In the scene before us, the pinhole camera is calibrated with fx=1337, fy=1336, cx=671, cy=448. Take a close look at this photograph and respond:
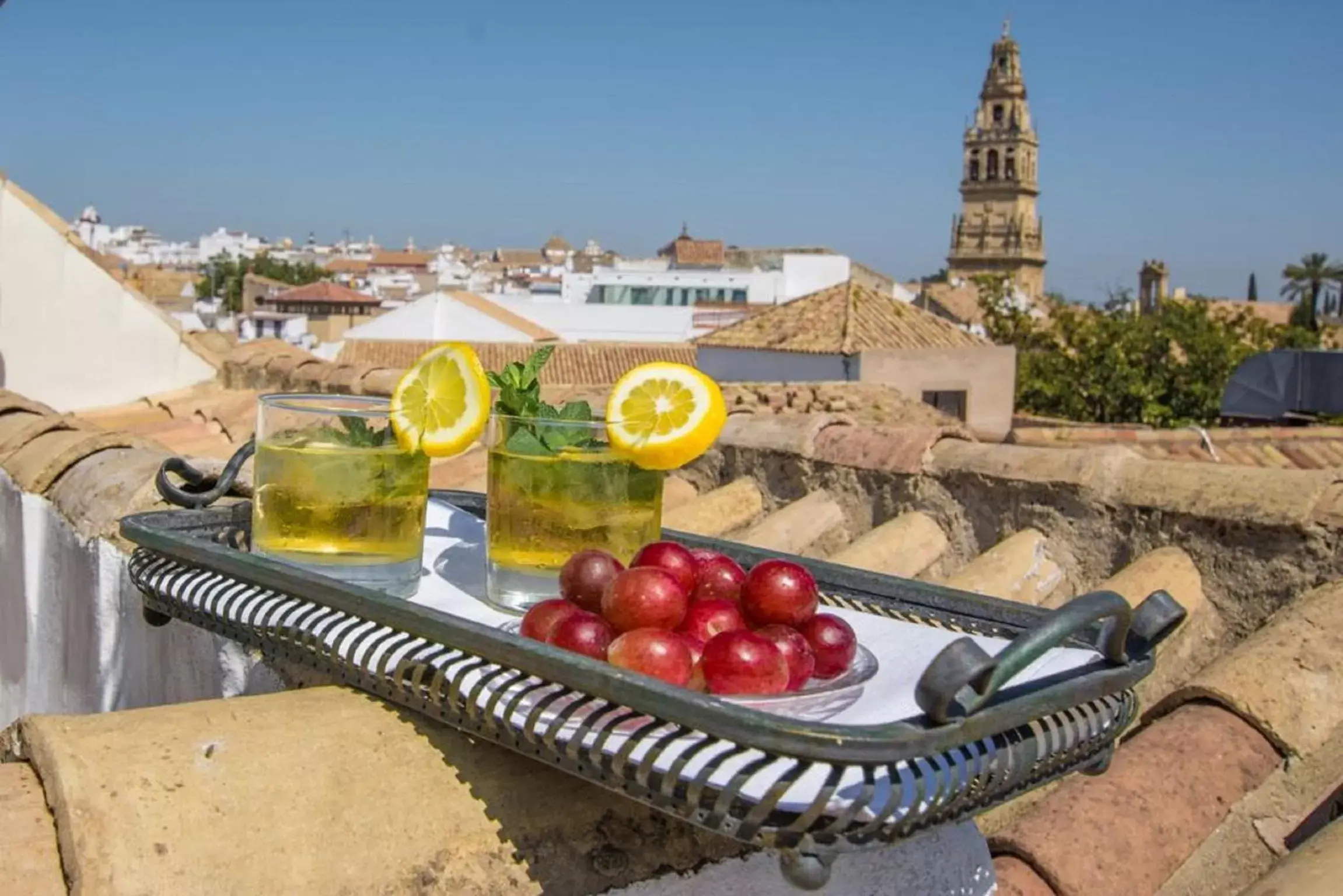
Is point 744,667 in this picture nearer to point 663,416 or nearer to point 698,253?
point 663,416

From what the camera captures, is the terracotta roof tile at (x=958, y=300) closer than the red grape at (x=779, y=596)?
No

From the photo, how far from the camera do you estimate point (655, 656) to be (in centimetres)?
109

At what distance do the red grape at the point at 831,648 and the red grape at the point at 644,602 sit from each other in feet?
0.38

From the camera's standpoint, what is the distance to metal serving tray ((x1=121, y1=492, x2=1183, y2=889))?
3.02ft

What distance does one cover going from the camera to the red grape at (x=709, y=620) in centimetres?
119

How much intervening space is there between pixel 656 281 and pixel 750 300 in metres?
3.23

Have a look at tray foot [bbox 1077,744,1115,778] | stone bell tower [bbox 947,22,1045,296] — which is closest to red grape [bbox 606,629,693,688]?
tray foot [bbox 1077,744,1115,778]

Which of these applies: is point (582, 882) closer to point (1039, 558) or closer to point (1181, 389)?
point (1039, 558)

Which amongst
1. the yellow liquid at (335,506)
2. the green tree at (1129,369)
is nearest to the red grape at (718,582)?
the yellow liquid at (335,506)

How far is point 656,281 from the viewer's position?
135 ft

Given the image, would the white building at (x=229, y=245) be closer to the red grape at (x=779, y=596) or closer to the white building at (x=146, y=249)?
the white building at (x=146, y=249)

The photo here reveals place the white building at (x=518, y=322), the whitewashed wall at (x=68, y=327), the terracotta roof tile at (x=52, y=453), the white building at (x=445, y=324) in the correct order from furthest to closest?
the white building at (x=518, y=322), the white building at (x=445, y=324), the whitewashed wall at (x=68, y=327), the terracotta roof tile at (x=52, y=453)

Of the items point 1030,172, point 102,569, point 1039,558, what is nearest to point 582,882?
point 102,569

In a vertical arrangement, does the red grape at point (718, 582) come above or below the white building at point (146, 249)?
below
